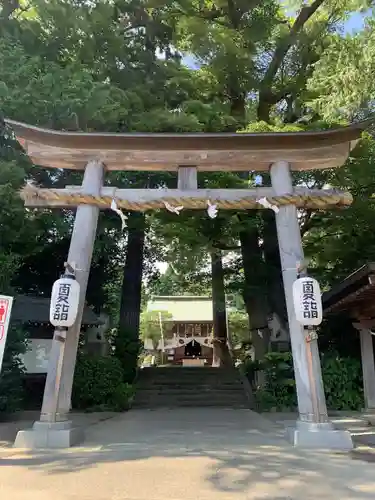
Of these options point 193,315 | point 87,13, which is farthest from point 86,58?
point 193,315

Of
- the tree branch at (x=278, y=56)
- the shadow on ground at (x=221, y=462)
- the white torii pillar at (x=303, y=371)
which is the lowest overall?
the shadow on ground at (x=221, y=462)

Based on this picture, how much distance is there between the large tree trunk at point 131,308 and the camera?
1688 centimetres

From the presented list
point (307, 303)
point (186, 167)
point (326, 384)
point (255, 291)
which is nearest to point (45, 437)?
point (307, 303)

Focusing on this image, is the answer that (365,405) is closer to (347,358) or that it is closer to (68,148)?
(347,358)

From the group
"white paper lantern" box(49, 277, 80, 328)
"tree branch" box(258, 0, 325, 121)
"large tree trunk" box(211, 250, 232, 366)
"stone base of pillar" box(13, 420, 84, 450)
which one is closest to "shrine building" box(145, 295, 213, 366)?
"large tree trunk" box(211, 250, 232, 366)

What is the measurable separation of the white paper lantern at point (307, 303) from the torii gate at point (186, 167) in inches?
10.7

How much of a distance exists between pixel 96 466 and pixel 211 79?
42.9ft

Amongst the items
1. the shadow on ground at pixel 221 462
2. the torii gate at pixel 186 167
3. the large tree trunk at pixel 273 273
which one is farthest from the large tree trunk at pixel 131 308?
the shadow on ground at pixel 221 462

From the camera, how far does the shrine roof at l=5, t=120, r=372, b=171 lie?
817cm

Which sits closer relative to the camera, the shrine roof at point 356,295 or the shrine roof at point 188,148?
the shrine roof at point 188,148

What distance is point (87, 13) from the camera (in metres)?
12.2

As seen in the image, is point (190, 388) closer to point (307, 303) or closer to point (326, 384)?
point (326, 384)

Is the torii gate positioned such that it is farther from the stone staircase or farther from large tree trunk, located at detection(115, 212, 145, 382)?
the stone staircase

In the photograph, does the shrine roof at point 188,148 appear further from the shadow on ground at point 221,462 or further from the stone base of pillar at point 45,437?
the shadow on ground at point 221,462
